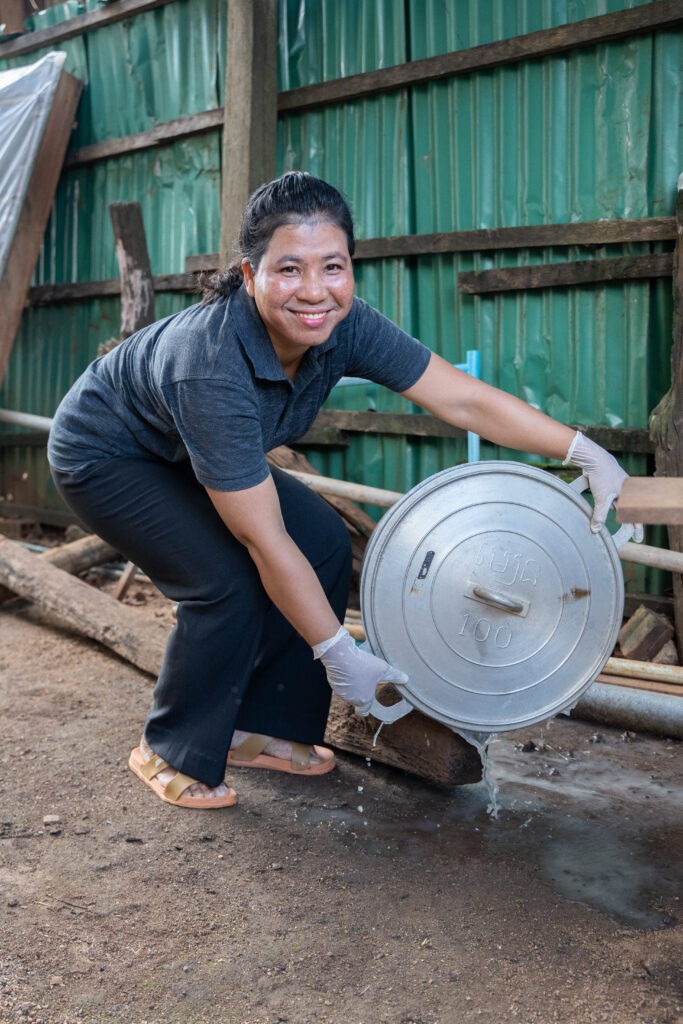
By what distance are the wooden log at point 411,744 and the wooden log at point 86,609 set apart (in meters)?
0.96

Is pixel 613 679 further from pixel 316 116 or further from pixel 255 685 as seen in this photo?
pixel 316 116

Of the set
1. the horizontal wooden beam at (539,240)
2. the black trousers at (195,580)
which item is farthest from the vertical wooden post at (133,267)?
the black trousers at (195,580)

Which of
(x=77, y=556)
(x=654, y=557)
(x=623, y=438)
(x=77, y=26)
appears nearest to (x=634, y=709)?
(x=654, y=557)

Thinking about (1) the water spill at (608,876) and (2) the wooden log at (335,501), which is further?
(2) the wooden log at (335,501)

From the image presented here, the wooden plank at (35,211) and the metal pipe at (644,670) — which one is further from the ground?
the wooden plank at (35,211)

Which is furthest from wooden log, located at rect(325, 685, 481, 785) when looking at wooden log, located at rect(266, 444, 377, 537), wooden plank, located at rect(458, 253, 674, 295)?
wooden plank, located at rect(458, 253, 674, 295)

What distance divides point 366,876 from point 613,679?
4.47ft

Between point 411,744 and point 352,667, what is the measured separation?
550 mm

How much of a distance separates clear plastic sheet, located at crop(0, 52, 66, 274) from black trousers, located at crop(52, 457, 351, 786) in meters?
3.67

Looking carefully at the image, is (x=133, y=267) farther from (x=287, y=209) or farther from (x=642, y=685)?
(x=642, y=685)

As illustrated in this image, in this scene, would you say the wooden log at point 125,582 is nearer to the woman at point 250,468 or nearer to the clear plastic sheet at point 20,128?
the woman at point 250,468

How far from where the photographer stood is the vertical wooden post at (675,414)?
3.38m

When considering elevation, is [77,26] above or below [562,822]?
above

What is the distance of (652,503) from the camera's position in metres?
1.57
